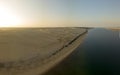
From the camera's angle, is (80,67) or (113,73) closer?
(113,73)

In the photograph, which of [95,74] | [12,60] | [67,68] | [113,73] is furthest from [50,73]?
[12,60]

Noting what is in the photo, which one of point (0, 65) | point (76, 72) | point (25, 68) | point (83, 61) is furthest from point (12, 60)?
point (76, 72)

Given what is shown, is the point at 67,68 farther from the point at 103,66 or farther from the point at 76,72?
the point at 103,66

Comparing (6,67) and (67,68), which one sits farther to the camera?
(6,67)

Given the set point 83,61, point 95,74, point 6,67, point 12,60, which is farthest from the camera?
point 12,60

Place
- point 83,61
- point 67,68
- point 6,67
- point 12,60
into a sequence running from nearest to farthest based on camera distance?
point 67,68 → point 83,61 → point 6,67 → point 12,60

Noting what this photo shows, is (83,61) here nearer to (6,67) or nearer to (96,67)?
(96,67)

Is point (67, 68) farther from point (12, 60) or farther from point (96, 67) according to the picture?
point (12, 60)

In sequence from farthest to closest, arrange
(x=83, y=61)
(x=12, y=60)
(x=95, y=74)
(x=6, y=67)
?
(x=12, y=60) → (x=6, y=67) → (x=83, y=61) → (x=95, y=74)

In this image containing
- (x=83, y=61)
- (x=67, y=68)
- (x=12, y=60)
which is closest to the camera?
(x=67, y=68)
